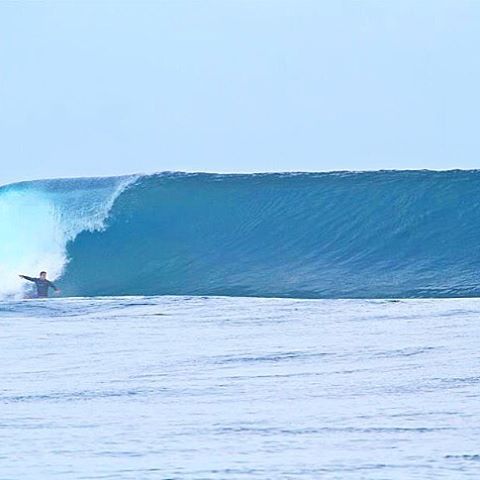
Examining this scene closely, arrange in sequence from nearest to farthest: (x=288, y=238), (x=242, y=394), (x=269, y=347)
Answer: (x=242, y=394)
(x=269, y=347)
(x=288, y=238)

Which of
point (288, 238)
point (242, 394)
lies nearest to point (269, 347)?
point (242, 394)

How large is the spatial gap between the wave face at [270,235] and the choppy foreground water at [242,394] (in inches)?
189

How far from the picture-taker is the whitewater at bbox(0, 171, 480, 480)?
3.59 metres

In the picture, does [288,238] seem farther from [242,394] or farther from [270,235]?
[242,394]

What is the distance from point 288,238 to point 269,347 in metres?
8.42

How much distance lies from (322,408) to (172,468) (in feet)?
3.47

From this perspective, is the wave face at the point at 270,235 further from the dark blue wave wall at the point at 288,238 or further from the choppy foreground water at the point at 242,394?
the choppy foreground water at the point at 242,394

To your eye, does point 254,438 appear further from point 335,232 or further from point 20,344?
point 335,232

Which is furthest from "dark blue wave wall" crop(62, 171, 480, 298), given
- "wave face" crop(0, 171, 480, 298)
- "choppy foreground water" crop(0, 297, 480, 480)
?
"choppy foreground water" crop(0, 297, 480, 480)

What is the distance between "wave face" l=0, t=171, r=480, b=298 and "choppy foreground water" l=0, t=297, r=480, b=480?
4813 millimetres

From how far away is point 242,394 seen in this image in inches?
186

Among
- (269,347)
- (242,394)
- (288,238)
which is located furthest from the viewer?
(288,238)

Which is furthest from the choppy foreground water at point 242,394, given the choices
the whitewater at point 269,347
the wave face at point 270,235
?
the wave face at point 270,235

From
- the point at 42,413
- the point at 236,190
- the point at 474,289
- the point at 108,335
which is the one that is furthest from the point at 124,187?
the point at 42,413
